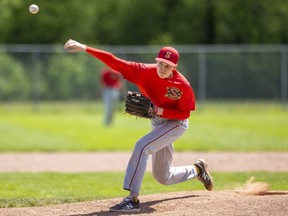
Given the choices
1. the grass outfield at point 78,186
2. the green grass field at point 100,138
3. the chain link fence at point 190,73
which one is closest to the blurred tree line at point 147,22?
the chain link fence at point 190,73

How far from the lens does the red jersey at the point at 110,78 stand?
20.0m

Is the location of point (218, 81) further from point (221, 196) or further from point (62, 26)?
point (221, 196)

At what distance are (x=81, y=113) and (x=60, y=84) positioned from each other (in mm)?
1414

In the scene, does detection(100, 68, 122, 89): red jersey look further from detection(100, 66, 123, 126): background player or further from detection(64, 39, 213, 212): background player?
detection(64, 39, 213, 212): background player

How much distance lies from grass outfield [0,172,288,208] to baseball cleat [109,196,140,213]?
1313mm

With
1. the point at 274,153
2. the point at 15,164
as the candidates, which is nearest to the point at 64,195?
the point at 15,164

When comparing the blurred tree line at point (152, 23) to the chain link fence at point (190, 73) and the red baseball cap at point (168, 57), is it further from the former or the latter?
the red baseball cap at point (168, 57)

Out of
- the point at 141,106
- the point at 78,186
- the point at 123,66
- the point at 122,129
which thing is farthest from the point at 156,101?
the point at 122,129

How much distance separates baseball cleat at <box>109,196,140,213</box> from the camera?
7.35m

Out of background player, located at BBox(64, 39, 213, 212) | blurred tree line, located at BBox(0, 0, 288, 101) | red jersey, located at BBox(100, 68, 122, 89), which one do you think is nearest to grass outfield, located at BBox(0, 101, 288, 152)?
red jersey, located at BBox(100, 68, 122, 89)

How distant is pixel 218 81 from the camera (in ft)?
85.0

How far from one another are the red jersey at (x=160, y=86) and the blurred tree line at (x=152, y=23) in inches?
1057

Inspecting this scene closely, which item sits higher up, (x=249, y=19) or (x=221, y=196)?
(x=249, y=19)

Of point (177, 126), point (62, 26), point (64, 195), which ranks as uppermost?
point (62, 26)
